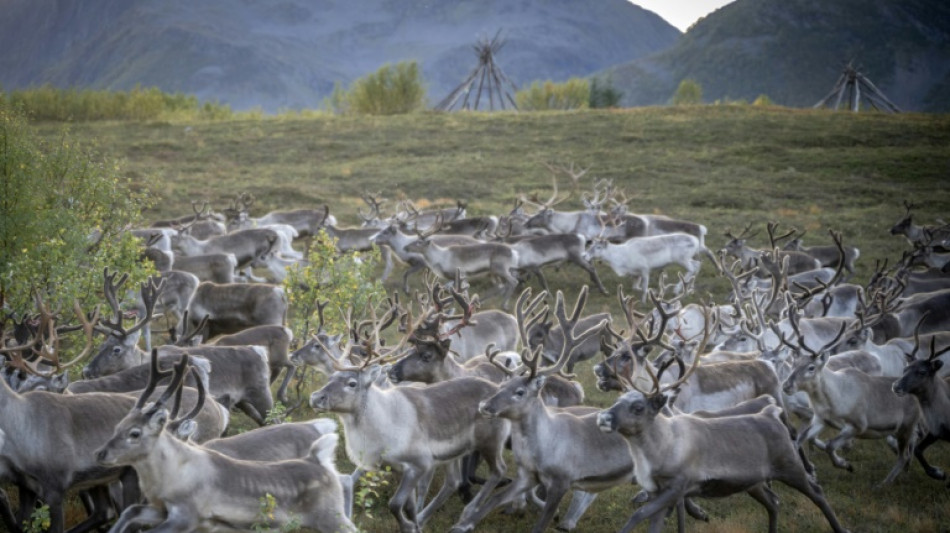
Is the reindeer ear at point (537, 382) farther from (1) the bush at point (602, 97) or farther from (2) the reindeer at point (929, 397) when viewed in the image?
(1) the bush at point (602, 97)

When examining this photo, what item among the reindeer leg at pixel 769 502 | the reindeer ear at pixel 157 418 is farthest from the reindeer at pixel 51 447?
the reindeer leg at pixel 769 502

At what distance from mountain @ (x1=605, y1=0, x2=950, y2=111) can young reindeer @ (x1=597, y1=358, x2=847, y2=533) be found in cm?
15692

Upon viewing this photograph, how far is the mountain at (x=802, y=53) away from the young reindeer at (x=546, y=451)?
157110mm

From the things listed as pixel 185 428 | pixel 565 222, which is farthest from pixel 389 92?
pixel 185 428

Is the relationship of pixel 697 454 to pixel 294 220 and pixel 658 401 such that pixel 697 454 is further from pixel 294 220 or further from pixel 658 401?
pixel 294 220

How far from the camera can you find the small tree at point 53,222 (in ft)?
32.2

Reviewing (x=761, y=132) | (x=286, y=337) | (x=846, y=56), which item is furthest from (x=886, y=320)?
(x=846, y=56)

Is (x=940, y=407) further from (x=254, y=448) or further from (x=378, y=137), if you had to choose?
(x=378, y=137)

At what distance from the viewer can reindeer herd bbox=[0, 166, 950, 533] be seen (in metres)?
6.45

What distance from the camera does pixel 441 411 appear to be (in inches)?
323

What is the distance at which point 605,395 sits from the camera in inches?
491

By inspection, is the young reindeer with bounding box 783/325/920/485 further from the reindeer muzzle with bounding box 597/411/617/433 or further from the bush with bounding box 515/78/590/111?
the bush with bounding box 515/78/590/111

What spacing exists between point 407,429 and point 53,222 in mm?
5545

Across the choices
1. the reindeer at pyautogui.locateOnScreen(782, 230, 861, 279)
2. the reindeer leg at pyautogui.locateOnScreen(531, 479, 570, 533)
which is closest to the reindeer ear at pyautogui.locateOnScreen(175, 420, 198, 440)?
the reindeer leg at pyautogui.locateOnScreen(531, 479, 570, 533)
